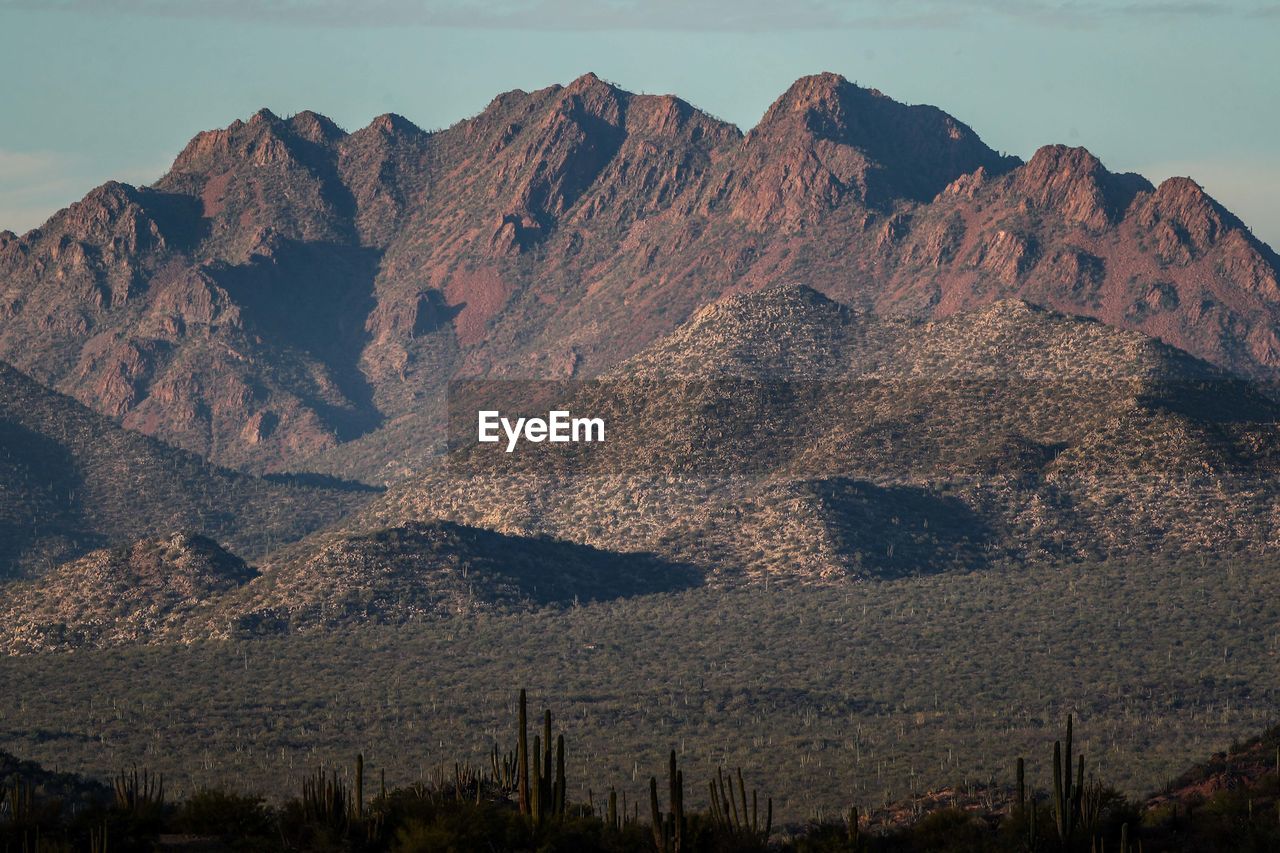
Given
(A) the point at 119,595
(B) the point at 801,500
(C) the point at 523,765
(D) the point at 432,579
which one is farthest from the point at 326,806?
(B) the point at 801,500

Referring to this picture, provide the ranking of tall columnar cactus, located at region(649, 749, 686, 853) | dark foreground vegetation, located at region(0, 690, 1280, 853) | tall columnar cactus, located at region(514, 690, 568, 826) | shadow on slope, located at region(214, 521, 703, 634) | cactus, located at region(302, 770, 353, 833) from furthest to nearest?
shadow on slope, located at region(214, 521, 703, 634) < cactus, located at region(302, 770, 353, 833) < tall columnar cactus, located at region(514, 690, 568, 826) < dark foreground vegetation, located at region(0, 690, 1280, 853) < tall columnar cactus, located at region(649, 749, 686, 853)

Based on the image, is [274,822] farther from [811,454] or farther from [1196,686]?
[811,454]

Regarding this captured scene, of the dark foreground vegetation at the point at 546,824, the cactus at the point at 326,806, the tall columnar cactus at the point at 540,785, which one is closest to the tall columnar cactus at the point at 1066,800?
the dark foreground vegetation at the point at 546,824

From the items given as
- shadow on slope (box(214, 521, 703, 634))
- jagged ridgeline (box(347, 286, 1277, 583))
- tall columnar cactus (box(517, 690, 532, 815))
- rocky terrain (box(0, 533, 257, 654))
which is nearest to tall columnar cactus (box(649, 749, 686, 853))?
tall columnar cactus (box(517, 690, 532, 815))

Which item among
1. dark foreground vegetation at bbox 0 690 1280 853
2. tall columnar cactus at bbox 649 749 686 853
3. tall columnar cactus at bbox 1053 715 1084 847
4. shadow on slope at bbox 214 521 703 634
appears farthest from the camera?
shadow on slope at bbox 214 521 703 634

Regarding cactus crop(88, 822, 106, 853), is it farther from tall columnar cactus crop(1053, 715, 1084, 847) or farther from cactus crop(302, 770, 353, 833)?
tall columnar cactus crop(1053, 715, 1084, 847)

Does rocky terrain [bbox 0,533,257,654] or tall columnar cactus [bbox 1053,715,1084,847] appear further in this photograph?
rocky terrain [bbox 0,533,257,654]

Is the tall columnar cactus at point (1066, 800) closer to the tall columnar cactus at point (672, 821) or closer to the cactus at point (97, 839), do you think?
the tall columnar cactus at point (672, 821)

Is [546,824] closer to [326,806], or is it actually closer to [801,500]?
[326,806]

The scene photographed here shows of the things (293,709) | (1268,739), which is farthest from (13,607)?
(1268,739)
